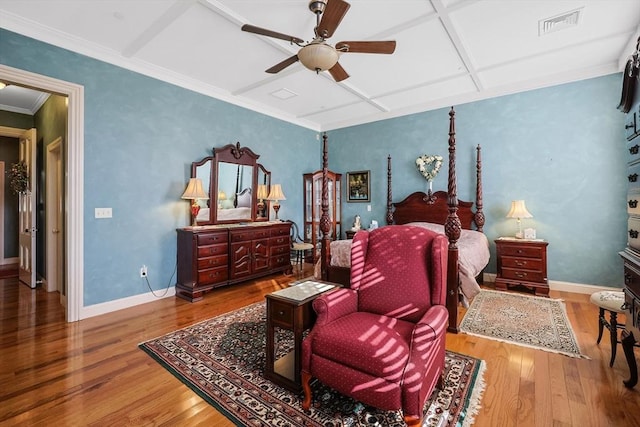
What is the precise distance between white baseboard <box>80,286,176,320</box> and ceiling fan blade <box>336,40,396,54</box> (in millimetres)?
3703

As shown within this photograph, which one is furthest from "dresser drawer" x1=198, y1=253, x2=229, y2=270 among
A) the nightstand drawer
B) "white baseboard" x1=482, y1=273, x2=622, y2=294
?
"white baseboard" x1=482, y1=273, x2=622, y2=294

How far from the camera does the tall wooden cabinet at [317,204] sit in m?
6.13

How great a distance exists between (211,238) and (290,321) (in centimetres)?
247

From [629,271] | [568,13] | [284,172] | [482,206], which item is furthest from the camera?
[284,172]

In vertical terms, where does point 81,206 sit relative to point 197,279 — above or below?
above

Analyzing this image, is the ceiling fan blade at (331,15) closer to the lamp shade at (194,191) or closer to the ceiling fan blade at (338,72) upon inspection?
the ceiling fan blade at (338,72)

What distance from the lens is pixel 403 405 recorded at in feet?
4.79

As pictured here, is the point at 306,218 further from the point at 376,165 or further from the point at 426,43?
the point at 426,43

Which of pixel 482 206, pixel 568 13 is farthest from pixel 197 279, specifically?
pixel 568 13

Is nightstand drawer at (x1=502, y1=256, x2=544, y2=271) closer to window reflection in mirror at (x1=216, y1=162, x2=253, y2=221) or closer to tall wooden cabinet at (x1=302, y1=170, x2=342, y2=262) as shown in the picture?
tall wooden cabinet at (x1=302, y1=170, x2=342, y2=262)

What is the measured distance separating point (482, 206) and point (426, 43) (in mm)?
2732

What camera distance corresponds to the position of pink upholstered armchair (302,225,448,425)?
1488mm

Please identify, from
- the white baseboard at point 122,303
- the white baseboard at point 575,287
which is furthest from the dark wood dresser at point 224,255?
the white baseboard at point 575,287


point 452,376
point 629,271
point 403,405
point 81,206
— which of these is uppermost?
point 81,206
